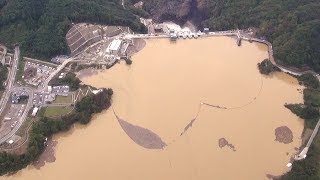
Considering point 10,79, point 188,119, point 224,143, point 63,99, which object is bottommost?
point 10,79

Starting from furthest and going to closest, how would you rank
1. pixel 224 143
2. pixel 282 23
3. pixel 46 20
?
pixel 46 20, pixel 282 23, pixel 224 143

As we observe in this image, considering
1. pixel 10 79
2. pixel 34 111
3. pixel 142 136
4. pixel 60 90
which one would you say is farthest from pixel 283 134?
pixel 10 79

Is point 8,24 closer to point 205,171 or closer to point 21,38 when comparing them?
point 21,38

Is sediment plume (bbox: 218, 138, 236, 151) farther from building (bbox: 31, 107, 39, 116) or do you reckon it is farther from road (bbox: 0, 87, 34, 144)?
road (bbox: 0, 87, 34, 144)

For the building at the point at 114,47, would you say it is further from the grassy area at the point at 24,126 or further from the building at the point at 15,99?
the grassy area at the point at 24,126

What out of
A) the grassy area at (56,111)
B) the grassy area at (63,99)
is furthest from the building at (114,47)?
the grassy area at (56,111)

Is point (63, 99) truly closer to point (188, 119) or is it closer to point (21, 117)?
point (21, 117)
